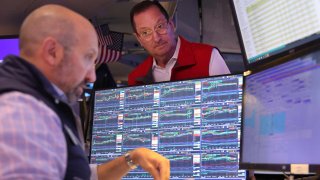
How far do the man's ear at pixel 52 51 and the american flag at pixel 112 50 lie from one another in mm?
4877

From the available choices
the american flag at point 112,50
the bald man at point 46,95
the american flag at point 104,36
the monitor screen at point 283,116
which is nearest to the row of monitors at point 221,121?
the monitor screen at point 283,116

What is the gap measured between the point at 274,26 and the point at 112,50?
15.8 ft

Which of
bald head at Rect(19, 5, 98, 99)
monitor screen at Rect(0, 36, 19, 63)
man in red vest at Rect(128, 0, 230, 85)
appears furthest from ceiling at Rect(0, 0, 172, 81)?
bald head at Rect(19, 5, 98, 99)

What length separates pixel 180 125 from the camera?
2092 mm

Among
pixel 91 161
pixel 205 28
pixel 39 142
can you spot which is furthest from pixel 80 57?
pixel 205 28

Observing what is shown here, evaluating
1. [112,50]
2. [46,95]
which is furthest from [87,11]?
[46,95]

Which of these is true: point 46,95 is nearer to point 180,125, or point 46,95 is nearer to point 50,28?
point 50,28

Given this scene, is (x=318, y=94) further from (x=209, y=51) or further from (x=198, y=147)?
(x=209, y=51)

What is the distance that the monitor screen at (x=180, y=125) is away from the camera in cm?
195

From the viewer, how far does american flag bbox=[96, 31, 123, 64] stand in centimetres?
621

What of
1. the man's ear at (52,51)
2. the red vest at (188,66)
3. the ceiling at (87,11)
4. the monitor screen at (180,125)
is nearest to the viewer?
the man's ear at (52,51)

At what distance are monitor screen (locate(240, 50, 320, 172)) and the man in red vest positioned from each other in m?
0.78

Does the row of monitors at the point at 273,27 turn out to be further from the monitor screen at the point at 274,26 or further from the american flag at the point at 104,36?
the american flag at the point at 104,36

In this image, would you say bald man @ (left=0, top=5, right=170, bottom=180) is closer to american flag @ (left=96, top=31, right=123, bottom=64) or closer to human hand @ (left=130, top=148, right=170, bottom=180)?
human hand @ (left=130, top=148, right=170, bottom=180)
